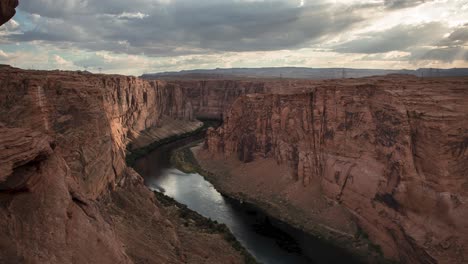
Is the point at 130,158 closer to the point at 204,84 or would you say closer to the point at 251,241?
the point at 251,241

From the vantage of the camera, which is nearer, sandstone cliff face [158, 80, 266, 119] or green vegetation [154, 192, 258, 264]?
green vegetation [154, 192, 258, 264]

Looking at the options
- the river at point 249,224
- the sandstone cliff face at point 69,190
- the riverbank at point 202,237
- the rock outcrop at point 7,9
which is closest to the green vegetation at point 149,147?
the river at point 249,224

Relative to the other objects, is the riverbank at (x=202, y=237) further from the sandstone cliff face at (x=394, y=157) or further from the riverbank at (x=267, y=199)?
the sandstone cliff face at (x=394, y=157)

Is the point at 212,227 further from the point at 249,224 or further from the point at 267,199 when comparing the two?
the point at 267,199

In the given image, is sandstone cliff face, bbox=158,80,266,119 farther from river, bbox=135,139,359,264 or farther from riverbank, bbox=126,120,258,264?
riverbank, bbox=126,120,258,264

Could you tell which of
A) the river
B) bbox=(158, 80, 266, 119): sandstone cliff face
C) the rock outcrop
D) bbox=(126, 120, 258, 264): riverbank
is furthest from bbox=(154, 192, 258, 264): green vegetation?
bbox=(158, 80, 266, 119): sandstone cliff face

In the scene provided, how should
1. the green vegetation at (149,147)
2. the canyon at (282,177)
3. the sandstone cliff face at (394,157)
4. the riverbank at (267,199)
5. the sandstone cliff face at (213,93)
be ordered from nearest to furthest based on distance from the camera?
the canyon at (282,177)
the sandstone cliff face at (394,157)
the riverbank at (267,199)
the green vegetation at (149,147)
the sandstone cliff face at (213,93)
